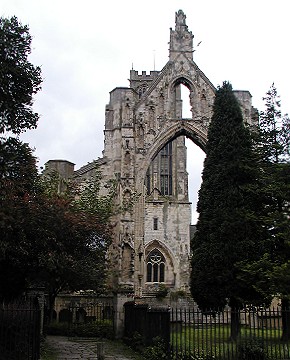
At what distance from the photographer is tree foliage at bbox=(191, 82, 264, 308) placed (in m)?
17.6

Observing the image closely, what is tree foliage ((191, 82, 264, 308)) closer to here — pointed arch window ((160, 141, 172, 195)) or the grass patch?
the grass patch

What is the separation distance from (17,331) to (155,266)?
34.4 metres

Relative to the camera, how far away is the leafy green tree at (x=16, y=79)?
39.8ft

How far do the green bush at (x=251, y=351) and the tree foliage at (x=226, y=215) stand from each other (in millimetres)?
3938

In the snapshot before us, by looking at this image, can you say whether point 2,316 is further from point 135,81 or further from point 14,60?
point 135,81

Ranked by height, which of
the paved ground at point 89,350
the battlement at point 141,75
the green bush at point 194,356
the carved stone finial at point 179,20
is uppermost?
the battlement at point 141,75

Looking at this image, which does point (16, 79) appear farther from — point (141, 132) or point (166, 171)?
point (166, 171)

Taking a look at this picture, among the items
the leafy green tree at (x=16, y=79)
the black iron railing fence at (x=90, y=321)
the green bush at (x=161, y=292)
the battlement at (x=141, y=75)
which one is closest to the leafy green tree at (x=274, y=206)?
the black iron railing fence at (x=90, y=321)

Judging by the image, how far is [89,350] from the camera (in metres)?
15.6

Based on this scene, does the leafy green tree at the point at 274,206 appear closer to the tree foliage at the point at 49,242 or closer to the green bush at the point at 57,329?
the tree foliage at the point at 49,242

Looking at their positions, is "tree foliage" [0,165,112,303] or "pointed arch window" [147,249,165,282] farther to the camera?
"pointed arch window" [147,249,165,282]

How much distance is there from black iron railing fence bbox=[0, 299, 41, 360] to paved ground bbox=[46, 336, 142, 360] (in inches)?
95.3

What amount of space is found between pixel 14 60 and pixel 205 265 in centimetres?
1027

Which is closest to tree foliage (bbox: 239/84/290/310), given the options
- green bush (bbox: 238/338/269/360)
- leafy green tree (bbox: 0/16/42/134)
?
green bush (bbox: 238/338/269/360)
